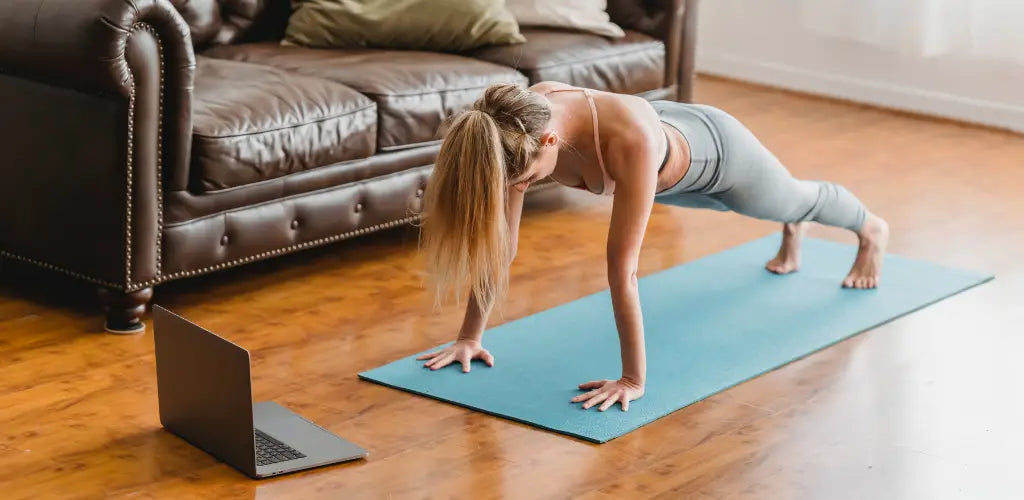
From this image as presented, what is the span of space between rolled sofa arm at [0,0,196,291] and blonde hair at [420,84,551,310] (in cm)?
67

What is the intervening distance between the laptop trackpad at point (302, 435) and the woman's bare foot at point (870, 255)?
1376 millimetres

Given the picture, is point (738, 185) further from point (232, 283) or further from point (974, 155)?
point (974, 155)

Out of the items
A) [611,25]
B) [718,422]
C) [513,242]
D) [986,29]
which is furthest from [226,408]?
[986,29]

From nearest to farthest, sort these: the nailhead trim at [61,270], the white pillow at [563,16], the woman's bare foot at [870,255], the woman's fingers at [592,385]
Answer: the woman's fingers at [592,385] → the nailhead trim at [61,270] → the woman's bare foot at [870,255] → the white pillow at [563,16]

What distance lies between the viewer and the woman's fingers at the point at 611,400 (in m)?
2.42

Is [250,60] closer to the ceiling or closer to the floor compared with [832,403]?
closer to the ceiling

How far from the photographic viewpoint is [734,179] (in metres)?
2.84

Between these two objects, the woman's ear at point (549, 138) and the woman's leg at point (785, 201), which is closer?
the woman's ear at point (549, 138)

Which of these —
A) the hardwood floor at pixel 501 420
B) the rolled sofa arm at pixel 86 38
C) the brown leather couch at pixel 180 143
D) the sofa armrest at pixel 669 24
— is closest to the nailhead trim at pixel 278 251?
the brown leather couch at pixel 180 143

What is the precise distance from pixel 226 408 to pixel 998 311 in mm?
1753

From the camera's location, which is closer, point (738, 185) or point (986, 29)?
point (738, 185)

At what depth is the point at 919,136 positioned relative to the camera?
4.59m

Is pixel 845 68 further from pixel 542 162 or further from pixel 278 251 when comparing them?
pixel 542 162

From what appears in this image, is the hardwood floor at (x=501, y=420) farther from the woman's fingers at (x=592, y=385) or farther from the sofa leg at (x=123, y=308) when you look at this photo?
the woman's fingers at (x=592, y=385)
